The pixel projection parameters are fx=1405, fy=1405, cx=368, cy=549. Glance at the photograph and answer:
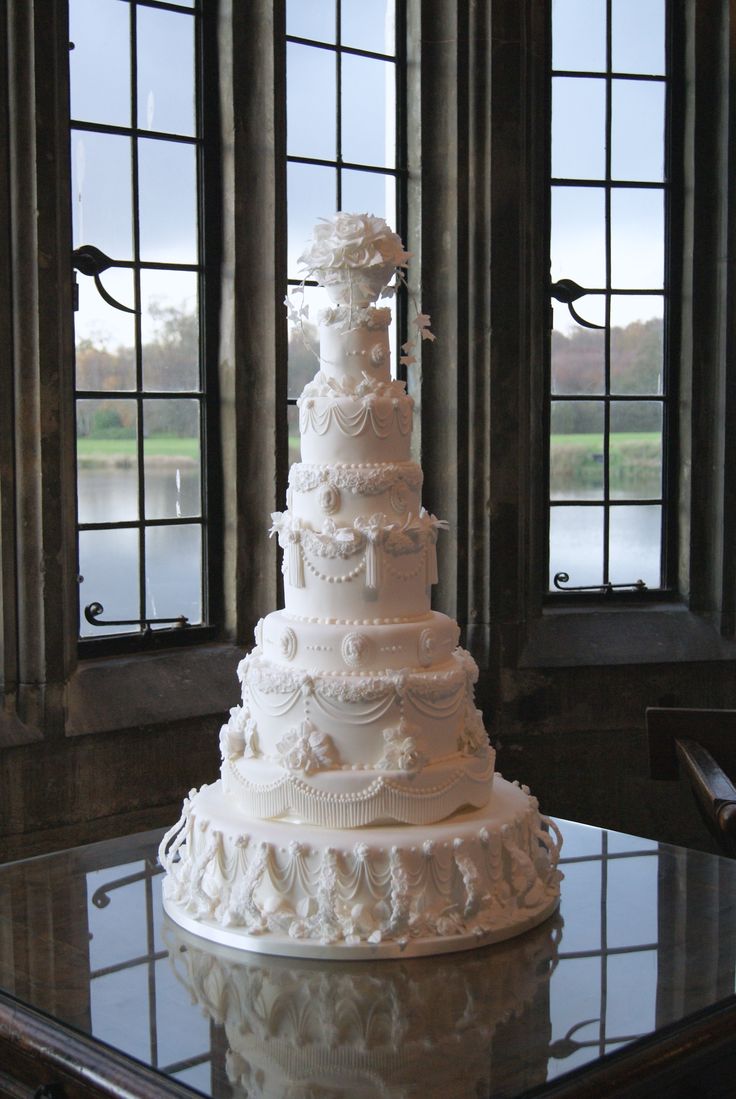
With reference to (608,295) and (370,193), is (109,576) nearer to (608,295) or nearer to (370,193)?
(370,193)

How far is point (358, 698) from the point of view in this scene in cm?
332

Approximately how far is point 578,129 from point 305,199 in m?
1.19

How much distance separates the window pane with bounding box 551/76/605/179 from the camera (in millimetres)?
5441

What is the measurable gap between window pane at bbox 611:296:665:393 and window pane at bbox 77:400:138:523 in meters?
1.98

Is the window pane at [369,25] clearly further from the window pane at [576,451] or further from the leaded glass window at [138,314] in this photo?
the window pane at [576,451]

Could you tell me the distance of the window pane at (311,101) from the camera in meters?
5.00

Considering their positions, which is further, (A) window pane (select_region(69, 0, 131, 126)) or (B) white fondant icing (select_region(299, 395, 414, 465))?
(A) window pane (select_region(69, 0, 131, 126))

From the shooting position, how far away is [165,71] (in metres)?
4.75

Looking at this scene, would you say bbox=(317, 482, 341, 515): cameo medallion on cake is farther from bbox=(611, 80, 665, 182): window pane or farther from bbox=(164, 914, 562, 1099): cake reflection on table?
bbox=(611, 80, 665, 182): window pane

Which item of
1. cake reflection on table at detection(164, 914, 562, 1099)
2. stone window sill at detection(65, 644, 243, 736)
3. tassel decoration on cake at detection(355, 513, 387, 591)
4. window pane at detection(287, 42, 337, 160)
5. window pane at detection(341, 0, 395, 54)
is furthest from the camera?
window pane at detection(341, 0, 395, 54)

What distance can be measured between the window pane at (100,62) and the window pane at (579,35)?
1718mm

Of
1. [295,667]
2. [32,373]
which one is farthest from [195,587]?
[295,667]

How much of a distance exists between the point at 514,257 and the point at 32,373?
1.87 m

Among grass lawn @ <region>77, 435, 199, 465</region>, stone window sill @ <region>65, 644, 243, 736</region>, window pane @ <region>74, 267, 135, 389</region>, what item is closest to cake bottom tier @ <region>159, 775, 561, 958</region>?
stone window sill @ <region>65, 644, 243, 736</region>
